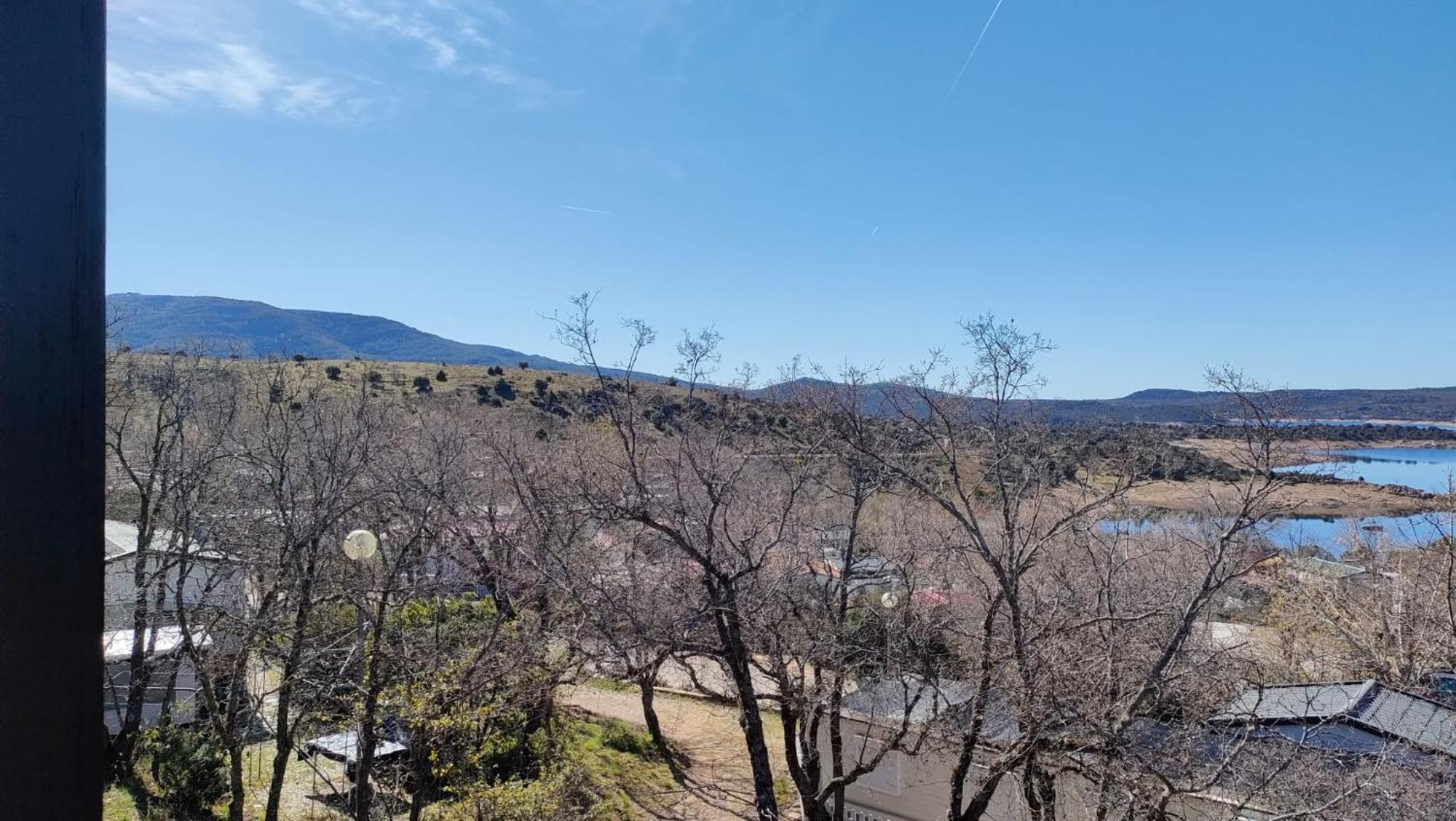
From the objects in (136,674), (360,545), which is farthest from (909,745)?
(136,674)

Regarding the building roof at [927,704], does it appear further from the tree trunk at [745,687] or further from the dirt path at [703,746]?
the dirt path at [703,746]

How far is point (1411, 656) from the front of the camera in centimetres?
1070

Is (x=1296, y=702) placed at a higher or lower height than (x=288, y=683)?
lower

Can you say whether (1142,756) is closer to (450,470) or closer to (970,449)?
(970,449)

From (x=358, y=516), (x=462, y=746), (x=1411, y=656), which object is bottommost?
(x=462, y=746)

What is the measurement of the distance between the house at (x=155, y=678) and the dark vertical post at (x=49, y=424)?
11632 millimetres

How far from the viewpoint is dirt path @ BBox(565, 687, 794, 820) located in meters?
12.2

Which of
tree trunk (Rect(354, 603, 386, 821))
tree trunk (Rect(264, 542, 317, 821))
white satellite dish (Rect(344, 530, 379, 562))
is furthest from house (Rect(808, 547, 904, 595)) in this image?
tree trunk (Rect(264, 542, 317, 821))

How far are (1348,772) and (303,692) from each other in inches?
447

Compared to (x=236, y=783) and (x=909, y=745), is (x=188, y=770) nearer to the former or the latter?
(x=236, y=783)

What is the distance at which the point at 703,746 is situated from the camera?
50.3 ft

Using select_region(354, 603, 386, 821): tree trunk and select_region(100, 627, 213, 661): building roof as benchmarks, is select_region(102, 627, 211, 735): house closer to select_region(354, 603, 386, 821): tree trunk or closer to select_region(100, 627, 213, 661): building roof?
select_region(100, 627, 213, 661): building roof

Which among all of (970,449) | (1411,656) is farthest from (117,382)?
(1411,656)

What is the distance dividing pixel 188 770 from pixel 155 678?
12.5 feet
